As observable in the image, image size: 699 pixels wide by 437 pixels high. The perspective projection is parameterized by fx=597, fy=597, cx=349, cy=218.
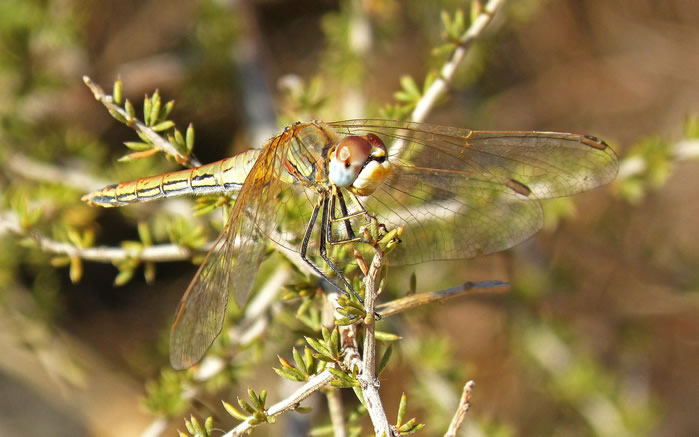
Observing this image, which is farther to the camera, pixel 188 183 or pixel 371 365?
pixel 188 183

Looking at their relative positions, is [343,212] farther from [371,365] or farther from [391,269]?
[391,269]

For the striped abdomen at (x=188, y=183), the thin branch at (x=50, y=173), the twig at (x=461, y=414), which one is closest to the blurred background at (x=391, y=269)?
the thin branch at (x=50, y=173)

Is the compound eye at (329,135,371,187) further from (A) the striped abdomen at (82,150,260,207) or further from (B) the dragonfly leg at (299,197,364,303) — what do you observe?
(A) the striped abdomen at (82,150,260,207)

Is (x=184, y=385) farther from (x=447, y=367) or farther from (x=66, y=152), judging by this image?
(x=66, y=152)

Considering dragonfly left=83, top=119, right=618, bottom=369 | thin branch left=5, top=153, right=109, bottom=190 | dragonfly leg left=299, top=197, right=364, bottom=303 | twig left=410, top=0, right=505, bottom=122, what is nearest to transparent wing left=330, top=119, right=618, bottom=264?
dragonfly left=83, top=119, right=618, bottom=369

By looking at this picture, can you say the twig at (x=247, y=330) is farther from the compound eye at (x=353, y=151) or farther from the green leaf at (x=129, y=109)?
the green leaf at (x=129, y=109)

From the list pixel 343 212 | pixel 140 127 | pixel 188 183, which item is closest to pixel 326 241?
pixel 343 212
